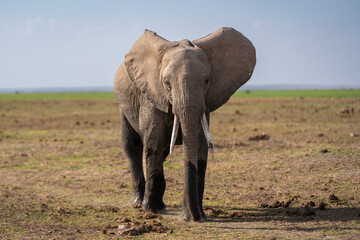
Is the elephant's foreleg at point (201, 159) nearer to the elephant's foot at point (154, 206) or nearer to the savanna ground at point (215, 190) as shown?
the savanna ground at point (215, 190)

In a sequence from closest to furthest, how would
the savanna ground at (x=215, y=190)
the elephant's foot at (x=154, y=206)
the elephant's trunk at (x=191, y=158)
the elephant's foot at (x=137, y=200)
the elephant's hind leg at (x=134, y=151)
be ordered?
1. the elephant's trunk at (x=191, y=158)
2. the savanna ground at (x=215, y=190)
3. the elephant's foot at (x=154, y=206)
4. the elephant's foot at (x=137, y=200)
5. the elephant's hind leg at (x=134, y=151)

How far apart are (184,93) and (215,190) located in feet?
13.4

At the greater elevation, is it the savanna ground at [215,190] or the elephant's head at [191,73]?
the elephant's head at [191,73]

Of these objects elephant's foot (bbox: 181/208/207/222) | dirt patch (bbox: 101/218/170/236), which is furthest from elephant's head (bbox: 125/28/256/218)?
dirt patch (bbox: 101/218/170/236)

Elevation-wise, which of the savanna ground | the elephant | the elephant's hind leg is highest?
the elephant

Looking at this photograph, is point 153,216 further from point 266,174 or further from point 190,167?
point 266,174

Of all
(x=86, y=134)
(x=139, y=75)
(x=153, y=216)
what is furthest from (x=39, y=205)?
(x=86, y=134)

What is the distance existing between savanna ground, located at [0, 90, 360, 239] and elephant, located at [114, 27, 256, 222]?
0.71 meters

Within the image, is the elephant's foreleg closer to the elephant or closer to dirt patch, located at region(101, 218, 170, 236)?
the elephant

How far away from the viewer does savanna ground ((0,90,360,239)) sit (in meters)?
7.70

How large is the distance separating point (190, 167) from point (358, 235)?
254 cm

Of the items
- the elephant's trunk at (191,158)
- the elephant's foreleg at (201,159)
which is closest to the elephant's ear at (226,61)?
the elephant's foreleg at (201,159)

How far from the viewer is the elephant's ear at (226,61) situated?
8.15 meters

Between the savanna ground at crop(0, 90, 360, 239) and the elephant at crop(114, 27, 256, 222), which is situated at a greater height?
the elephant at crop(114, 27, 256, 222)
